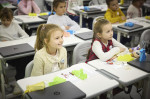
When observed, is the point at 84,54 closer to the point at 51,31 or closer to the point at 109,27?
the point at 109,27

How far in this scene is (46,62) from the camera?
1927 millimetres

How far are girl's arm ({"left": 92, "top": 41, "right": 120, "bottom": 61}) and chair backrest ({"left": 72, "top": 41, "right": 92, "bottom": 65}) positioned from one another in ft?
0.57

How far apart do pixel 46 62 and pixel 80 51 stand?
0.58 meters

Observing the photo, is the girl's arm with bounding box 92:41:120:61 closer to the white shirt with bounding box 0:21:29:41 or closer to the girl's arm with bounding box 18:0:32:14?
the white shirt with bounding box 0:21:29:41

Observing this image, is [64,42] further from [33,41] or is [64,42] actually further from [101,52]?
[101,52]

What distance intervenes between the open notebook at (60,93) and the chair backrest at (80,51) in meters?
0.86

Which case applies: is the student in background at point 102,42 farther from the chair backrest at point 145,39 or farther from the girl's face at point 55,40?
the girl's face at point 55,40

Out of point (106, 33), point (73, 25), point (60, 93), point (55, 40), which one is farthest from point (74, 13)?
point (60, 93)

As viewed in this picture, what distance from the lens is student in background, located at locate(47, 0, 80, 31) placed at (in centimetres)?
330

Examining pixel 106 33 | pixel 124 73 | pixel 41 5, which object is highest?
pixel 41 5

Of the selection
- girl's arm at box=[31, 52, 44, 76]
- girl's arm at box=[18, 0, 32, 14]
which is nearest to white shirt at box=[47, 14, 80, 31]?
girl's arm at box=[18, 0, 32, 14]

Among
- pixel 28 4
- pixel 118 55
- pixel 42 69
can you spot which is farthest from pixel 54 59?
pixel 28 4

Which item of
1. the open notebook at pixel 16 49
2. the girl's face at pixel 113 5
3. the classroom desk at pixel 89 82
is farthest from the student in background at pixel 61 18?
the classroom desk at pixel 89 82

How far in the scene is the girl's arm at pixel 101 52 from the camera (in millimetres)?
2076
